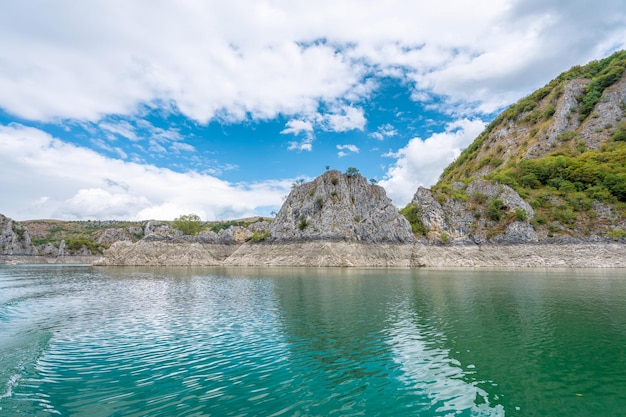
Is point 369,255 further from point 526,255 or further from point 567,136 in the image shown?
point 567,136

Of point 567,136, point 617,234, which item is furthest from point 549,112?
point 617,234

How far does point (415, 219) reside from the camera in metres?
128

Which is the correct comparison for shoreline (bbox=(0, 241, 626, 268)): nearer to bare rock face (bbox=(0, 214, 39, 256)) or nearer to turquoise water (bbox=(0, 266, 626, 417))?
turquoise water (bbox=(0, 266, 626, 417))

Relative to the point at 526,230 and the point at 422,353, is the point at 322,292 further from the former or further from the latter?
the point at 526,230

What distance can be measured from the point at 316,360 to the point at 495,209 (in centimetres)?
11690

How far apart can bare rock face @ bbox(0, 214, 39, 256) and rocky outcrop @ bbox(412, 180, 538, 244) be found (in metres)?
216

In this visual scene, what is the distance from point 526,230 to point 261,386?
11474 centimetres

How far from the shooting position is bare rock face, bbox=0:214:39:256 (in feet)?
609

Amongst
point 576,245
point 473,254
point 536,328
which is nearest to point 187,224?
point 473,254

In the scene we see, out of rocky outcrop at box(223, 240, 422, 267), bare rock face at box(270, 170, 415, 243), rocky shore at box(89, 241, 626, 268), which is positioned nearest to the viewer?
rocky shore at box(89, 241, 626, 268)

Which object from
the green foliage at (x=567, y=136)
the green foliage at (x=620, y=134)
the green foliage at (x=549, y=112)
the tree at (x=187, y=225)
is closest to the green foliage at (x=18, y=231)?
the tree at (x=187, y=225)

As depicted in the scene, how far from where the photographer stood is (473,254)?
10719cm

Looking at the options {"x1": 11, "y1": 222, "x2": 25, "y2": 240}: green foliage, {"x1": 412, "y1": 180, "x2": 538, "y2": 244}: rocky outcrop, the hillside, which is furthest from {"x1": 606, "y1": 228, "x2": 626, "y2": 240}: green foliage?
{"x1": 11, "y1": 222, "x2": 25, "y2": 240}: green foliage

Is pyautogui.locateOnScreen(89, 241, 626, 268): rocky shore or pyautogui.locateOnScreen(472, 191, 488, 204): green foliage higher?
pyautogui.locateOnScreen(472, 191, 488, 204): green foliage
